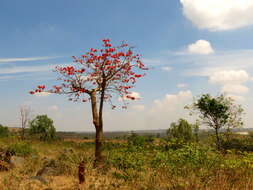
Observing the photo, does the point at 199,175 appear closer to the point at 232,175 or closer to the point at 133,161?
the point at 232,175

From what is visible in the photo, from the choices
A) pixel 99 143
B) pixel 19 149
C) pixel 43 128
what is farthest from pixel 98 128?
pixel 43 128

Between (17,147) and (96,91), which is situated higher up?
(96,91)

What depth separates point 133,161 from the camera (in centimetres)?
801

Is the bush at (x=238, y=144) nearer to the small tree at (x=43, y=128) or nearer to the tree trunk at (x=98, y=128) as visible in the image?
the tree trunk at (x=98, y=128)

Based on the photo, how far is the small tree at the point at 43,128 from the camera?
51.5 metres

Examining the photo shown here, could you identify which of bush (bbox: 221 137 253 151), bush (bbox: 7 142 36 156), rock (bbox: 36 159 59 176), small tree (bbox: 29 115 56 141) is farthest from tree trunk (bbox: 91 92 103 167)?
small tree (bbox: 29 115 56 141)

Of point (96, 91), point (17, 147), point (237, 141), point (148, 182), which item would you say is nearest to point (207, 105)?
point (237, 141)

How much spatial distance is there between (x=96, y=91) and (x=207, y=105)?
524 inches

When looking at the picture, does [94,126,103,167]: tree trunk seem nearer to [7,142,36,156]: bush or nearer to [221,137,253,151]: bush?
[7,142,36,156]: bush

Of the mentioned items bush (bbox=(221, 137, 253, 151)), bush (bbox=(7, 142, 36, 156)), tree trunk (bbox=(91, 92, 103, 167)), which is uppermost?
tree trunk (bbox=(91, 92, 103, 167))

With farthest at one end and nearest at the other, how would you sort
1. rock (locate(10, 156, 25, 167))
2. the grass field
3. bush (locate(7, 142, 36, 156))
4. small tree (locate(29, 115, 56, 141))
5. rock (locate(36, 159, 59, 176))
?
small tree (locate(29, 115, 56, 141)) → bush (locate(7, 142, 36, 156)) → rock (locate(10, 156, 25, 167)) → rock (locate(36, 159, 59, 176)) → the grass field

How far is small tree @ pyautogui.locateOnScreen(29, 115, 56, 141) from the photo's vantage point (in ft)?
169

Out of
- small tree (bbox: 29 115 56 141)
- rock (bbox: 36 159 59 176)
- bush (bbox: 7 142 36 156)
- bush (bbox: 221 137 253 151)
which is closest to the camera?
rock (bbox: 36 159 59 176)

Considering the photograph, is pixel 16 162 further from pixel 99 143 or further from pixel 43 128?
pixel 43 128
